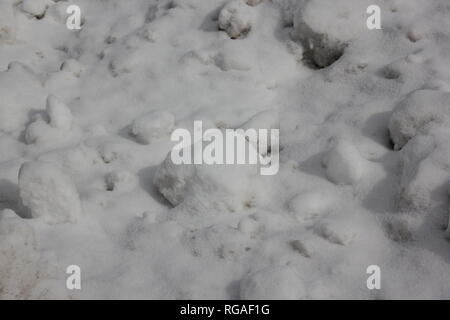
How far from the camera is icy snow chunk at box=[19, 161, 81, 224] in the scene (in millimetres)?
2002

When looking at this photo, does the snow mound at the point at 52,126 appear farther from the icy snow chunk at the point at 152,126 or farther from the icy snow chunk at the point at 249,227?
the icy snow chunk at the point at 249,227

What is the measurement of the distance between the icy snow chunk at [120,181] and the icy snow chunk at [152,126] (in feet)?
0.84

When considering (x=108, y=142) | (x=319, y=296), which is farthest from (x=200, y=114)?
(x=319, y=296)

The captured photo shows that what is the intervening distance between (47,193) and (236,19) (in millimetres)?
1596

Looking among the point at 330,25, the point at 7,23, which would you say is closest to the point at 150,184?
the point at 330,25

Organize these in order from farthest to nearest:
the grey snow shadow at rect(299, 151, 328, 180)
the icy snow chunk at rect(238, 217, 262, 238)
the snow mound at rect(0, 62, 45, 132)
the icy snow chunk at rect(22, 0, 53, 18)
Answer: the icy snow chunk at rect(22, 0, 53, 18) < the snow mound at rect(0, 62, 45, 132) < the grey snow shadow at rect(299, 151, 328, 180) < the icy snow chunk at rect(238, 217, 262, 238)

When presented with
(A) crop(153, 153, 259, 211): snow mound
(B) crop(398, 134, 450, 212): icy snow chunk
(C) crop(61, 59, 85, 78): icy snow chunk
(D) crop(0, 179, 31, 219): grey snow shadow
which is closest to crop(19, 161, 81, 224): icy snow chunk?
(D) crop(0, 179, 31, 219): grey snow shadow

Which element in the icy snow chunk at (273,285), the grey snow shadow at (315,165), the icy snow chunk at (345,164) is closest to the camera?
the icy snow chunk at (273,285)

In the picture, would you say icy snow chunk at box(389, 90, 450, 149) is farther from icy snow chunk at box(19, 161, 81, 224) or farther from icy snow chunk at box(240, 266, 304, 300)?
icy snow chunk at box(19, 161, 81, 224)

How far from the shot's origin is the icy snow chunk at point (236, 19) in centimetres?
292

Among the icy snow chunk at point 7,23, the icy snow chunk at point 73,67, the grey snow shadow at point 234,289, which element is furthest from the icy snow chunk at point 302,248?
the icy snow chunk at point 7,23

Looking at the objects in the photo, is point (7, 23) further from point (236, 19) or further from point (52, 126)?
point (236, 19)

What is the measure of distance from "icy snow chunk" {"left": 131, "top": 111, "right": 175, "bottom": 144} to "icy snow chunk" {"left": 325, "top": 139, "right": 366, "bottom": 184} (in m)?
0.86

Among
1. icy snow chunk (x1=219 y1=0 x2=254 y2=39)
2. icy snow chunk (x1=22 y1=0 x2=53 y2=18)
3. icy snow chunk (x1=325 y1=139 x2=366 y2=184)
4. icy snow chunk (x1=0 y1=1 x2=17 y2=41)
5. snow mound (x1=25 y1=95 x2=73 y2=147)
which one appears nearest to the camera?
icy snow chunk (x1=325 y1=139 x2=366 y2=184)
